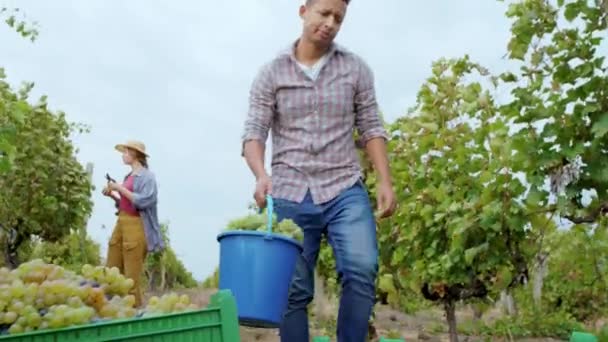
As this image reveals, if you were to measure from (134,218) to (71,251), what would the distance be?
6.86m

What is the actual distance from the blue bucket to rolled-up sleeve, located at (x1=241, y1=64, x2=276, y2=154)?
0.73 meters

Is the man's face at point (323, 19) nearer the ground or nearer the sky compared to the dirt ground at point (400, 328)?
nearer the sky

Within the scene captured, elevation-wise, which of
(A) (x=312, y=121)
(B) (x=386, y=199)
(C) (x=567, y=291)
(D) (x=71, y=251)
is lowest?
(C) (x=567, y=291)

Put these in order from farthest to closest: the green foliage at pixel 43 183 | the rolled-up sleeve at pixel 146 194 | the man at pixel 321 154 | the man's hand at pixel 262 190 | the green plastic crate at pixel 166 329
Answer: the green foliage at pixel 43 183
the rolled-up sleeve at pixel 146 194
the man at pixel 321 154
the man's hand at pixel 262 190
the green plastic crate at pixel 166 329

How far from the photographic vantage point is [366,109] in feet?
12.3

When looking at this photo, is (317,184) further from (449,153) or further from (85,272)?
(449,153)

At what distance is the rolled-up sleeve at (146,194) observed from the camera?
741 cm

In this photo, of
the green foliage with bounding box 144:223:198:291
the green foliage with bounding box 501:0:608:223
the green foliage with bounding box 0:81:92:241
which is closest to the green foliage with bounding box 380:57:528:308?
the green foliage with bounding box 501:0:608:223

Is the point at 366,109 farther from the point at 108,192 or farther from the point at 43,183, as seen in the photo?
the point at 43,183

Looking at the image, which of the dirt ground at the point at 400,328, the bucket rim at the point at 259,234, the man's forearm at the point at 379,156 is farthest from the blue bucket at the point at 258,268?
the dirt ground at the point at 400,328

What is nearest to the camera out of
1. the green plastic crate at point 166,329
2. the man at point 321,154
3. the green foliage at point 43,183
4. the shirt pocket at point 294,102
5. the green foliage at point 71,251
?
the green plastic crate at point 166,329

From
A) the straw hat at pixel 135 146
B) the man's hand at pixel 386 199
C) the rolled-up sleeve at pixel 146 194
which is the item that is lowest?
the man's hand at pixel 386 199

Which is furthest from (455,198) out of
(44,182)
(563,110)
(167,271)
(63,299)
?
(167,271)

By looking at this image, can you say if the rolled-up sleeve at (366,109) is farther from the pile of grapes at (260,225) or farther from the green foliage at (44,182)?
the green foliage at (44,182)
